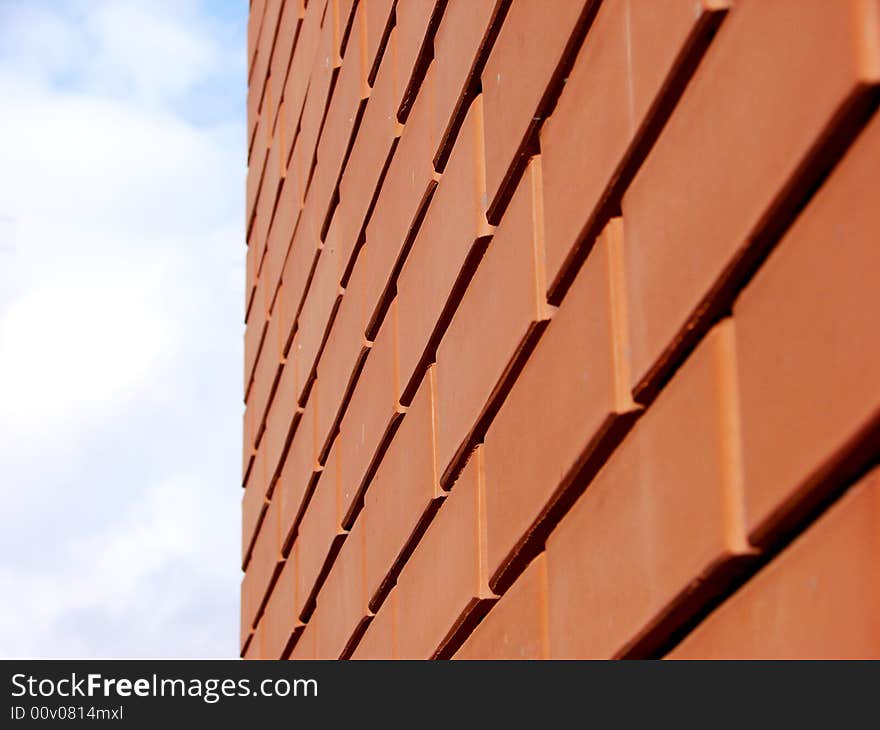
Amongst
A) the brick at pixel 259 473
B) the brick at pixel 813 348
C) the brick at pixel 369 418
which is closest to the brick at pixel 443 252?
the brick at pixel 369 418

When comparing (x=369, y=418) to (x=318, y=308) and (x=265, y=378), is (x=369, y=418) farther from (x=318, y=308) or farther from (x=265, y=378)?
(x=265, y=378)

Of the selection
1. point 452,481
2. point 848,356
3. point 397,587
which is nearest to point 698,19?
point 848,356

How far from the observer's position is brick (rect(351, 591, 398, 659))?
13.1ft

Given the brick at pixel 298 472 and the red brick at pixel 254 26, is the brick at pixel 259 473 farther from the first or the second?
the red brick at pixel 254 26

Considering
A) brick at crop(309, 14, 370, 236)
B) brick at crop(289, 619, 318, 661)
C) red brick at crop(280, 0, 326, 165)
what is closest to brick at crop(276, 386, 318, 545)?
brick at crop(289, 619, 318, 661)

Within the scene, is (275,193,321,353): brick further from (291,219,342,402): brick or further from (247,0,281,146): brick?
(247,0,281,146): brick

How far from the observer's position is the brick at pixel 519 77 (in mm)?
2713

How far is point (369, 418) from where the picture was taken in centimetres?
439

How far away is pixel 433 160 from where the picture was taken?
3.72 metres

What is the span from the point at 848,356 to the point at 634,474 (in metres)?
0.67

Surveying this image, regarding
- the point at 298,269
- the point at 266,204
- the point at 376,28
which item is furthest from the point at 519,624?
the point at 266,204

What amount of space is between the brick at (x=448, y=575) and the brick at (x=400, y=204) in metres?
0.78
